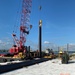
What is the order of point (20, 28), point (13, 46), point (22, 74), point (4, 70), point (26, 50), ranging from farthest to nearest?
point (20, 28) < point (13, 46) < point (26, 50) < point (4, 70) < point (22, 74)

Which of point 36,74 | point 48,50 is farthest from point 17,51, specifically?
point 36,74

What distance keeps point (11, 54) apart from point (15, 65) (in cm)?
4032

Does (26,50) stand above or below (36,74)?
above

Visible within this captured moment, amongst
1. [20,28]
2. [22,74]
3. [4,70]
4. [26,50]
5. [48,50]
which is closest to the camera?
[22,74]

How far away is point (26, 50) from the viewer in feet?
226

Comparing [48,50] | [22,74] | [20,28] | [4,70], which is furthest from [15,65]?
[48,50]

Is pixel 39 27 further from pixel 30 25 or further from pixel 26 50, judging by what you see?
pixel 26 50

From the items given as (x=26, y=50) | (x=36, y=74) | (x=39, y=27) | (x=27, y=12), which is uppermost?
(x=27, y=12)

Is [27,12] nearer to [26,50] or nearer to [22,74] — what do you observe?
[26,50]

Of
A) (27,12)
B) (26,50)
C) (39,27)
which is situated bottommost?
(26,50)

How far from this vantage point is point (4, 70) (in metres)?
26.4

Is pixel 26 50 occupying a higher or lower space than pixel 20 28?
lower

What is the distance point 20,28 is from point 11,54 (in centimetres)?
1422

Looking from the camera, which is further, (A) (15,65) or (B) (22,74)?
(A) (15,65)
